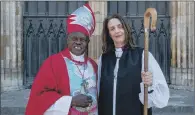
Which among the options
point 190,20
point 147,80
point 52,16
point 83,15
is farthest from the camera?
point 52,16

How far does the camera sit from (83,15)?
3289 millimetres

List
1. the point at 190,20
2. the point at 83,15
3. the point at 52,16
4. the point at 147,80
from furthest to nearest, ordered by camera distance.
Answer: the point at 52,16, the point at 190,20, the point at 83,15, the point at 147,80

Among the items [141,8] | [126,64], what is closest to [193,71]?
[141,8]

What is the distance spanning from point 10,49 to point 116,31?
6450 millimetres

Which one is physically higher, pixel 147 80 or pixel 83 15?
pixel 83 15

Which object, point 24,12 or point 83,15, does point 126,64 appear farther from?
point 24,12

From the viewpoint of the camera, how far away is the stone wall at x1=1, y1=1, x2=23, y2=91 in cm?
920

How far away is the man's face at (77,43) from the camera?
3.14 m

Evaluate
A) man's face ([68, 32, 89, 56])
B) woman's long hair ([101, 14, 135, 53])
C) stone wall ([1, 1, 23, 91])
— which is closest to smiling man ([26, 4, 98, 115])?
man's face ([68, 32, 89, 56])

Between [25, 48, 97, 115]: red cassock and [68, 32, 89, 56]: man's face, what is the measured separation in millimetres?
145

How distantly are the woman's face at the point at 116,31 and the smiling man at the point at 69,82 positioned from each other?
0.18m

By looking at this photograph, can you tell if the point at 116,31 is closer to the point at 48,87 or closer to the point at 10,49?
the point at 48,87

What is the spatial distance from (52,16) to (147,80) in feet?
23.0

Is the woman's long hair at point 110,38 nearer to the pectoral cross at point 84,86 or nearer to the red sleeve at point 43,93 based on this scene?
the pectoral cross at point 84,86
